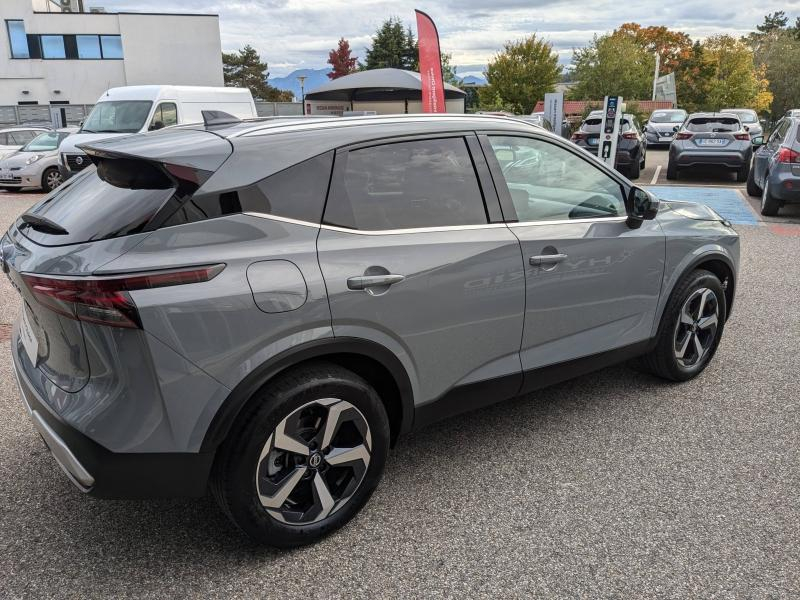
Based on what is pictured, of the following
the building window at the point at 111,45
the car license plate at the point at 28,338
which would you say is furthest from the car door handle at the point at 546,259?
the building window at the point at 111,45

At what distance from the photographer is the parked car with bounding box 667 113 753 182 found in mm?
14988

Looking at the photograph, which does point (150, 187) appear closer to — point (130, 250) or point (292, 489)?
point (130, 250)

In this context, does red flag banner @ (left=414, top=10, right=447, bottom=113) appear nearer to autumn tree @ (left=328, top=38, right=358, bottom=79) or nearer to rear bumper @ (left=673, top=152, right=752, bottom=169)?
rear bumper @ (left=673, top=152, right=752, bottom=169)

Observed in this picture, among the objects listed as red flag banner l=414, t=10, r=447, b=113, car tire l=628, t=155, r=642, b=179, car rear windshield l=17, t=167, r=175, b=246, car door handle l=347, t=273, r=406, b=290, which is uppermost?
red flag banner l=414, t=10, r=447, b=113

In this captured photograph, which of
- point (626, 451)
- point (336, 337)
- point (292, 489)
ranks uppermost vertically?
point (336, 337)

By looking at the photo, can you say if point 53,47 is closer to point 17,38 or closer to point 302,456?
point 17,38

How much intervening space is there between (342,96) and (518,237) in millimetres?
19657

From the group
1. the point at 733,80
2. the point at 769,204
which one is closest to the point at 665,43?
the point at 733,80

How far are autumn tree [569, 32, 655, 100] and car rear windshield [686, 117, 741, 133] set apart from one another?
2361 cm

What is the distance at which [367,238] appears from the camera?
8.54ft

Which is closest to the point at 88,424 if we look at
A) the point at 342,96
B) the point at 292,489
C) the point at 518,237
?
the point at 292,489

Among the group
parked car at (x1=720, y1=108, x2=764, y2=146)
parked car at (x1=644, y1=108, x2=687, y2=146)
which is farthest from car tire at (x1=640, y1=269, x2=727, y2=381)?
parked car at (x1=644, y1=108, x2=687, y2=146)

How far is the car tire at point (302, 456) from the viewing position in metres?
2.36

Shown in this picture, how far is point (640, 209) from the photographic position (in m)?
3.56
